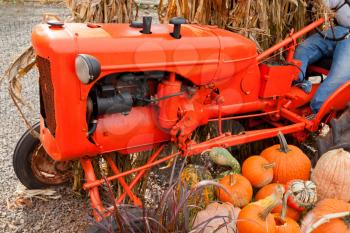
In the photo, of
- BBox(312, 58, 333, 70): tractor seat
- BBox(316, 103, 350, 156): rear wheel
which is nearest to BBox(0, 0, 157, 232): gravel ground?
BBox(316, 103, 350, 156): rear wheel

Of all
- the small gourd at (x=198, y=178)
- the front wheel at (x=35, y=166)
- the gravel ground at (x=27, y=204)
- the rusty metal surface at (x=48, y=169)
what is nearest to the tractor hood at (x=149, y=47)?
the small gourd at (x=198, y=178)

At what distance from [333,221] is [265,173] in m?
0.56

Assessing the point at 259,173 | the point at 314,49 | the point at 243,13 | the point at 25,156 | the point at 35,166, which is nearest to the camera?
the point at 259,173

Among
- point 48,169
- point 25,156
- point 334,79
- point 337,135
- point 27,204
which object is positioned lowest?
point 27,204

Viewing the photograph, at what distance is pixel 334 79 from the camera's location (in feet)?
9.80

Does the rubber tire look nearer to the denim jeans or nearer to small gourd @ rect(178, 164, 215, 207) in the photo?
small gourd @ rect(178, 164, 215, 207)

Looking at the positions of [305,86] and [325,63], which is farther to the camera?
[325,63]

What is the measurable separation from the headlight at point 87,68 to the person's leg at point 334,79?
1.73 metres

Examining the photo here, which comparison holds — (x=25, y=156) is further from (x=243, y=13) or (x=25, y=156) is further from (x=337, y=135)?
(x=337, y=135)

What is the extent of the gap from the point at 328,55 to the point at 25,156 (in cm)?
249

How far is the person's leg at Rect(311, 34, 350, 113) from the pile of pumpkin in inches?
18.7

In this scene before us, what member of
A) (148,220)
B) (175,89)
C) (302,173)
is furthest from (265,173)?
(148,220)

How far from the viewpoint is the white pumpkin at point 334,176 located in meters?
2.43

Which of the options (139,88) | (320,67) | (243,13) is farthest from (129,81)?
(320,67)
